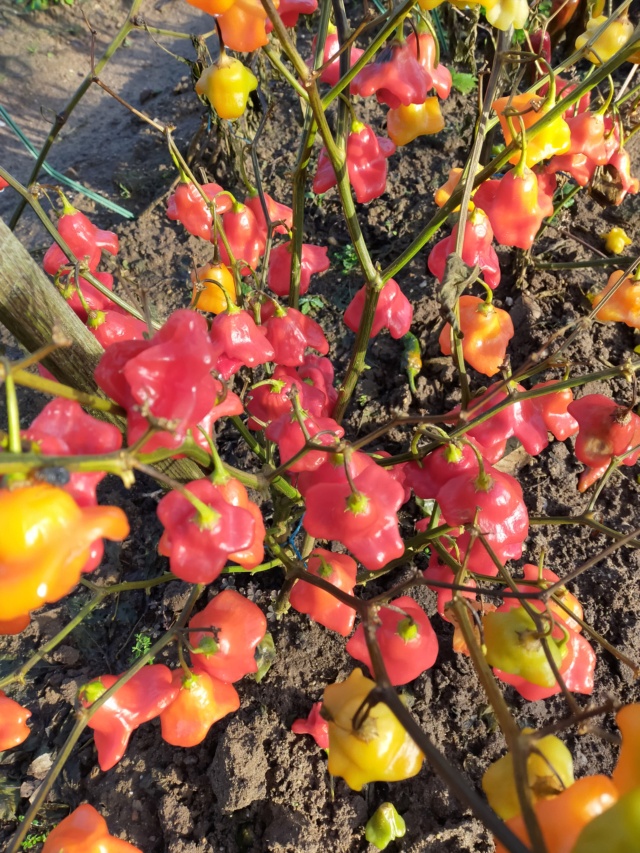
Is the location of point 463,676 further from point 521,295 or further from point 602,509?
point 521,295

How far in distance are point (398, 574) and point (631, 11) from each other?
9.68 ft

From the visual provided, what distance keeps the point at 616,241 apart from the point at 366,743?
2.04 meters

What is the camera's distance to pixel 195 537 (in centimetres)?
80

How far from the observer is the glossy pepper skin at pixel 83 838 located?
0.91m

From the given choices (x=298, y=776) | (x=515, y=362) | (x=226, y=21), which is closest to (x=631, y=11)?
(x=515, y=362)

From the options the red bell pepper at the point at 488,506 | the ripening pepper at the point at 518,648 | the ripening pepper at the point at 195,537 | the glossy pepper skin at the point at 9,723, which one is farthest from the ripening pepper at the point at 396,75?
the glossy pepper skin at the point at 9,723

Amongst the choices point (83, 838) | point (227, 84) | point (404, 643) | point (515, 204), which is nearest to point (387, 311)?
point (515, 204)

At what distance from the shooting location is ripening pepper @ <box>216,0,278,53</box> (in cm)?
97

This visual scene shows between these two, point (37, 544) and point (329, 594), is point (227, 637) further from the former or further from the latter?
point (37, 544)

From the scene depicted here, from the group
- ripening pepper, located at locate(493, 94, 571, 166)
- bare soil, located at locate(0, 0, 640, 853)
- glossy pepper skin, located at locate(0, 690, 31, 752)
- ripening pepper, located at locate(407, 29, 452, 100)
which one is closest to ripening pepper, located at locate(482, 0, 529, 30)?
ripening pepper, located at locate(493, 94, 571, 166)

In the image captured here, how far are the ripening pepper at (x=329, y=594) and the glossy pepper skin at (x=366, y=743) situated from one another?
0.20m

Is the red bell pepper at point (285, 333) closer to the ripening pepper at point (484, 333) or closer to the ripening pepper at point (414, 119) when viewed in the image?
the ripening pepper at point (484, 333)

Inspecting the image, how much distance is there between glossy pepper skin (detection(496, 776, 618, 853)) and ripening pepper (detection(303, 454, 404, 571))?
39cm

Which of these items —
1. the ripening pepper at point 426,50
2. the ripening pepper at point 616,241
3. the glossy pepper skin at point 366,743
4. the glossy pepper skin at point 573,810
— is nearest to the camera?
the glossy pepper skin at point 573,810
